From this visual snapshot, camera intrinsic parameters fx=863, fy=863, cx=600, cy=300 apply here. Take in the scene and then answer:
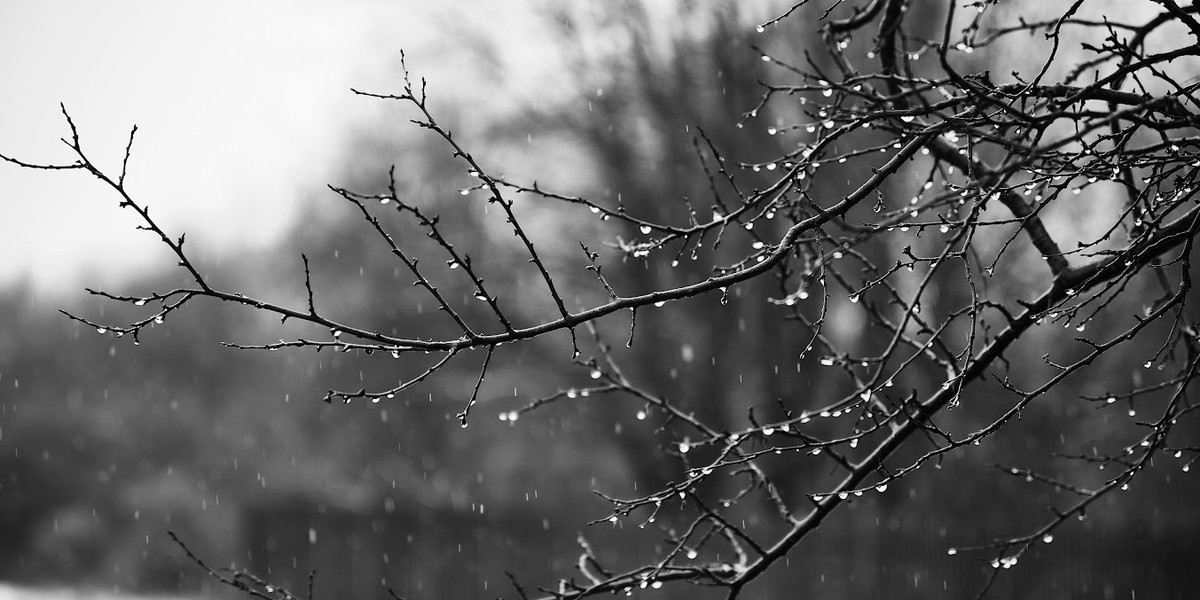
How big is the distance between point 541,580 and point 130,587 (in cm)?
1401

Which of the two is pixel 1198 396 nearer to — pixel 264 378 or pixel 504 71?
pixel 504 71

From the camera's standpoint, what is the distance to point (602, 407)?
12148 mm

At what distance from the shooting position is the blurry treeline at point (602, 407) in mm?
10547

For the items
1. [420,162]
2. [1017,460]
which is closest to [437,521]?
[420,162]

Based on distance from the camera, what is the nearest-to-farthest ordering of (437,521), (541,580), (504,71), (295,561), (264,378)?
(504,71), (541,580), (437,521), (295,561), (264,378)

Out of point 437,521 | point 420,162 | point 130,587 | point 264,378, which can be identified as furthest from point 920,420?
point 130,587

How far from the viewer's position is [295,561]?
17859 mm

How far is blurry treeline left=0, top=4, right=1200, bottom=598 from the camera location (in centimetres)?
1055

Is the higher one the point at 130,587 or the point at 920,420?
the point at 130,587

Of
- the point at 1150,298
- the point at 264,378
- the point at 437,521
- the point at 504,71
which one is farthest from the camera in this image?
the point at 264,378

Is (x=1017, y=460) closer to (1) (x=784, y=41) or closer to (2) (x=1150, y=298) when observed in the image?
(2) (x=1150, y=298)

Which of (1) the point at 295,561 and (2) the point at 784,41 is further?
(1) the point at 295,561

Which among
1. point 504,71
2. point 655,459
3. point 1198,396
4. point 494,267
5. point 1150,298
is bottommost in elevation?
point 655,459

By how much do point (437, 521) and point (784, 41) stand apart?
395 inches
